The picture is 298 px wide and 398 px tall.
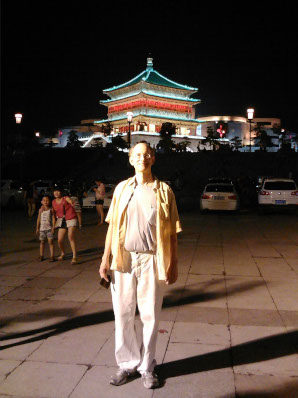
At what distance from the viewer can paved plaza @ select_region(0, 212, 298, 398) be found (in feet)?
11.3

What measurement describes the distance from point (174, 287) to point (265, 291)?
1.32m

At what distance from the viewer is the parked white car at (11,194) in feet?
70.7

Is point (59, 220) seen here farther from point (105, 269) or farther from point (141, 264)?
point (141, 264)

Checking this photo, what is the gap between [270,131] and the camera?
93250mm

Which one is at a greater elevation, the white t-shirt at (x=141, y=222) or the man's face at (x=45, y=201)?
the white t-shirt at (x=141, y=222)

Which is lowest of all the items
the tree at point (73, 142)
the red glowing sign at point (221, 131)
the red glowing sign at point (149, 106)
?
the tree at point (73, 142)

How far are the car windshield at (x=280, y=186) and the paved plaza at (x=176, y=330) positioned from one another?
9565mm

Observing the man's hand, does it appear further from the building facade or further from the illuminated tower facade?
the illuminated tower facade

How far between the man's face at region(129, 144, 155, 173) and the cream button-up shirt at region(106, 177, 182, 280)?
13 centimetres

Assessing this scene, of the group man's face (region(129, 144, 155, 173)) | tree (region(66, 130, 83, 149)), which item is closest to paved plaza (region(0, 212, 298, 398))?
man's face (region(129, 144, 155, 173))

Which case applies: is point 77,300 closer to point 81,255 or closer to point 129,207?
point 129,207

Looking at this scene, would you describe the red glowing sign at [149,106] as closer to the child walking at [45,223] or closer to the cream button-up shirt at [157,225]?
the child walking at [45,223]

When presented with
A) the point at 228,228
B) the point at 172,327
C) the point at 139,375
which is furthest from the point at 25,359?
the point at 228,228

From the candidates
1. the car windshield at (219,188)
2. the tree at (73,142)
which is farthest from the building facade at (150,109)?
the car windshield at (219,188)
